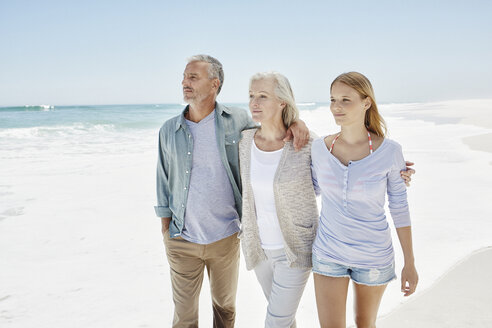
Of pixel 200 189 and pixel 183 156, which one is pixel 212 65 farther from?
pixel 200 189

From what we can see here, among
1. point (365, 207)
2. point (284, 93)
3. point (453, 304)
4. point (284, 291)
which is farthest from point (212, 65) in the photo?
point (453, 304)

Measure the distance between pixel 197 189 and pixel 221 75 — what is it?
93cm

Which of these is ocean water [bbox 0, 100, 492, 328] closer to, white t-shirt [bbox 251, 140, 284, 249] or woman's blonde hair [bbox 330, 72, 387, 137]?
white t-shirt [bbox 251, 140, 284, 249]

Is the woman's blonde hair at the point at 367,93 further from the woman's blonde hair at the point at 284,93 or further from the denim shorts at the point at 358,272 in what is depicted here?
the denim shorts at the point at 358,272

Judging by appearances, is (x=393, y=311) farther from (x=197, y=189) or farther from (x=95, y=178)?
(x=95, y=178)

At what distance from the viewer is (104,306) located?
3635 millimetres

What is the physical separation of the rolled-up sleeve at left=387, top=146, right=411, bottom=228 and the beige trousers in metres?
1.22

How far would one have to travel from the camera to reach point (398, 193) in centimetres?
217

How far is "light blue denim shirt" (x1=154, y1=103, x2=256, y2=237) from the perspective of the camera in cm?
273

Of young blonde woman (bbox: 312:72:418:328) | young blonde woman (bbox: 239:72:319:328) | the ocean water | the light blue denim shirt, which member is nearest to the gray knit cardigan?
young blonde woman (bbox: 239:72:319:328)

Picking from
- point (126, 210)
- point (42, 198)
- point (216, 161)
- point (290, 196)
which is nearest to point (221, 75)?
point (216, 161)

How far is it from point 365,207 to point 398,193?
21 cm

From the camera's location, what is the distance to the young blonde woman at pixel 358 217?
2.13m

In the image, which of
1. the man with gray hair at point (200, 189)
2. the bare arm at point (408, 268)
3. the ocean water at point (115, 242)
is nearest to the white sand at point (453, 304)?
the ocean water at point (115, 242)
